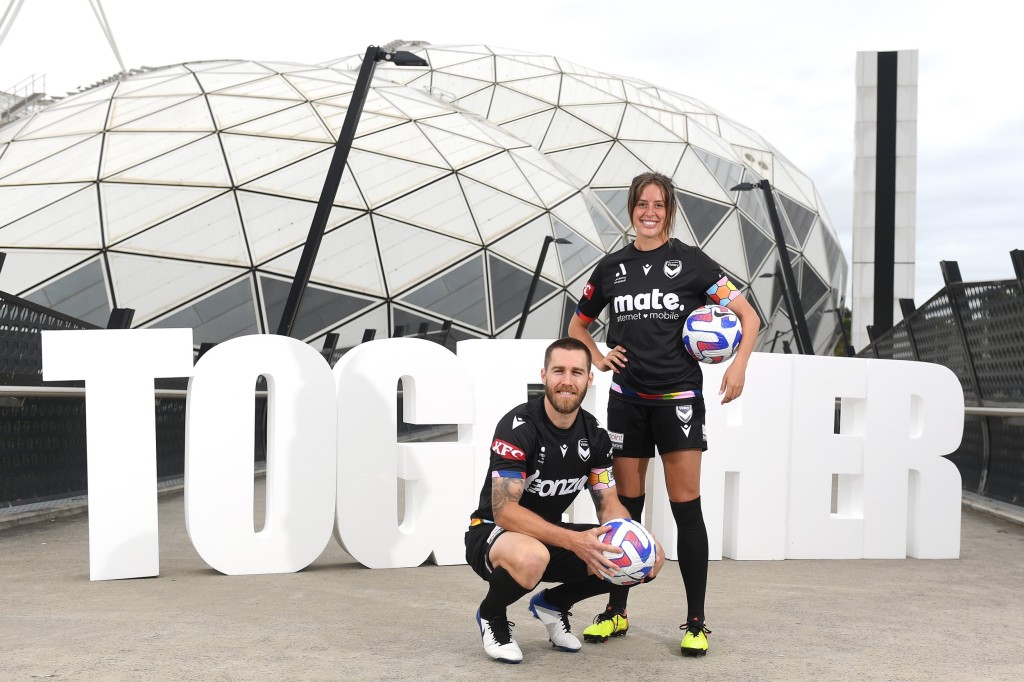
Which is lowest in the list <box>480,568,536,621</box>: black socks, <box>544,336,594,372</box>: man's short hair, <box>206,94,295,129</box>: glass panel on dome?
<box>480,568,536,621</box>: black socks

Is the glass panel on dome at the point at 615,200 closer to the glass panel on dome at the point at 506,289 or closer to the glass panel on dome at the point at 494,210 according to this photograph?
the glass panel on dome at the point at 494,210

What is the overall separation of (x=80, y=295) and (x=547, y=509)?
18.4 m

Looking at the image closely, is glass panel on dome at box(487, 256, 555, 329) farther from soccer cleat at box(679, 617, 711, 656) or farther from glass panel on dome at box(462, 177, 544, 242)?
soccer cleat at box(679, 617, 711, 656)

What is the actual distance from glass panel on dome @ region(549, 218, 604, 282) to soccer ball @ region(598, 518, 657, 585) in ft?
72.5

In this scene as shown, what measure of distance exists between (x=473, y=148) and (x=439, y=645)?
2402 centimetres

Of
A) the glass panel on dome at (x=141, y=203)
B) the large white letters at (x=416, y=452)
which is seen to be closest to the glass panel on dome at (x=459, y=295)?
the glass panel on dome at (x=141, y=203)

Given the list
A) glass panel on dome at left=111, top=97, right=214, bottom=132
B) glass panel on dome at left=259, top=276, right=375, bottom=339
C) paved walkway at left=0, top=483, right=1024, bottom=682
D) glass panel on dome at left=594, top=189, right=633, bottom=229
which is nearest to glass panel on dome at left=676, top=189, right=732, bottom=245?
glass panel on dome at left=594, top=189, right=633, bottom=229

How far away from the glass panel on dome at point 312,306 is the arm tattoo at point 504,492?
17.4 m

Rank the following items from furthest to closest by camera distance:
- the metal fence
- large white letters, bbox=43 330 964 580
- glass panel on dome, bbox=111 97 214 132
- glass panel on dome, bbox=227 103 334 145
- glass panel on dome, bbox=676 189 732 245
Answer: glass panel on dome, bbox=676 189 732 245 → glass panel on dome, bbox=111 97 214 132 → glass panel on dome, bbox=227 103 334 145 → the metal fence → large white letters, bbox=43 330 964 580

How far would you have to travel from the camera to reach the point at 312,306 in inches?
853

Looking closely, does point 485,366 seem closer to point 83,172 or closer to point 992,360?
point 992,360

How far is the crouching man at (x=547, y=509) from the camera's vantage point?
12.9 ft

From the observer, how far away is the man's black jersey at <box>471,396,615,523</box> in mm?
4035

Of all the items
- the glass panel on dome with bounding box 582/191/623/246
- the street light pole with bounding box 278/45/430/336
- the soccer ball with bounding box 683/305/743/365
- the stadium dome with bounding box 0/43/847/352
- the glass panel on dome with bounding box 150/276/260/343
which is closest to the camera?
the soccer ball with bounding box 683/305/743/365
